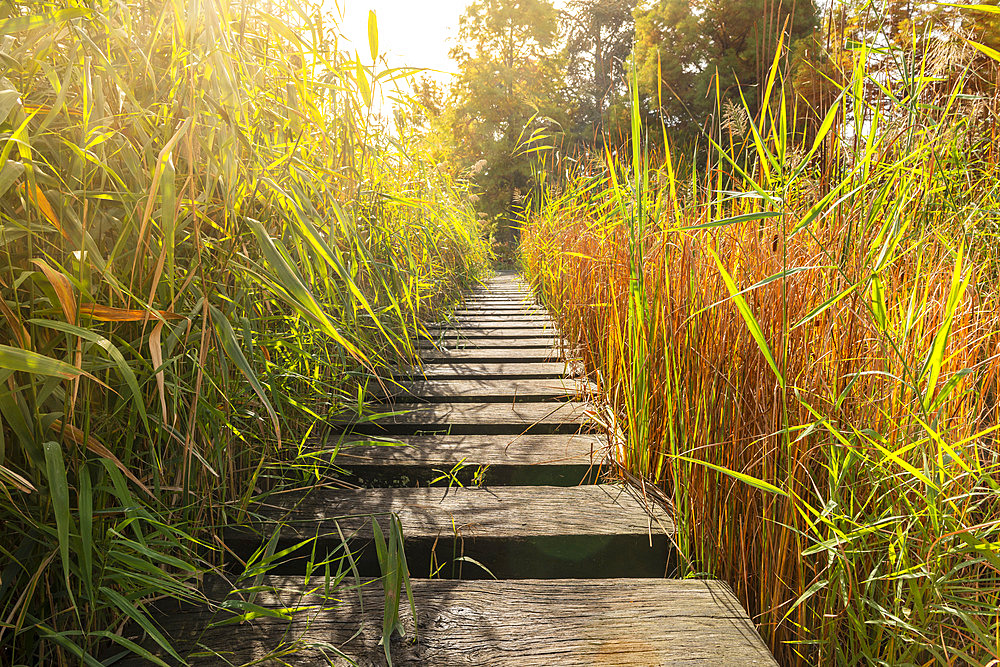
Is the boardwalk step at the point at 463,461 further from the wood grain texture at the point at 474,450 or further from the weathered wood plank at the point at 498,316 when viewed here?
the weathered wood plank at the point at 498,316

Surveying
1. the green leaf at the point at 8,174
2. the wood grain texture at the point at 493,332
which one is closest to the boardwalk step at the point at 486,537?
the green leaf at the point at 8,174

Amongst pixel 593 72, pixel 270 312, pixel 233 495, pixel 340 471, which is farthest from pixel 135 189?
pixel 593 72

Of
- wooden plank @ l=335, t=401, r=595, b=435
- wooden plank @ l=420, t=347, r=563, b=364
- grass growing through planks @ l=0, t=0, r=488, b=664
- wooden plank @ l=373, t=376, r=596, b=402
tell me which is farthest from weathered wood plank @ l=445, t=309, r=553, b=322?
grass growing through planks @ l=0, t=0, r=488, b=664

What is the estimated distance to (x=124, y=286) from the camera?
30.3 inches

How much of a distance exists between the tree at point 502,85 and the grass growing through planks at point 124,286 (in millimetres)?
16496

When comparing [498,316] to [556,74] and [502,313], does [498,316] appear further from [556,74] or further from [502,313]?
[556,74]

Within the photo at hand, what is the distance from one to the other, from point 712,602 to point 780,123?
0.91m

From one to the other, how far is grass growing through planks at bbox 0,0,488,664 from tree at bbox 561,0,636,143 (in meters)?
22.2

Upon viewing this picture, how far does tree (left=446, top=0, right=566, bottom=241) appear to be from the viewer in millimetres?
17578

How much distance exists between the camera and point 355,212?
1627 millimetres

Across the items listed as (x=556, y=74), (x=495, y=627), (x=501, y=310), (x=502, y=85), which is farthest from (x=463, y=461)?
(x=556, y=74)

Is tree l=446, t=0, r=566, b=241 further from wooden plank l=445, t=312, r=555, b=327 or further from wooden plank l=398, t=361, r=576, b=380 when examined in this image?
wooden plank l=398, t=361, r=576, b=380

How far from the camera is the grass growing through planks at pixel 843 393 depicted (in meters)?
0.75

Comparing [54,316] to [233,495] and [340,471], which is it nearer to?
[233,495]
